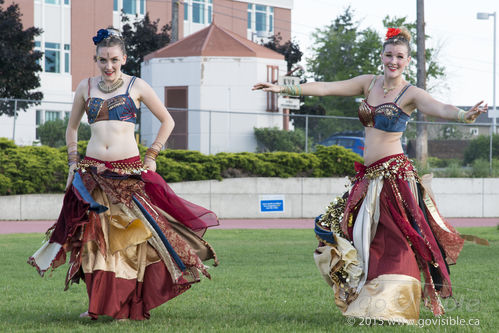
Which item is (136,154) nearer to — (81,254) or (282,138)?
(81,254)

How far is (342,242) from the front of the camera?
6477mm

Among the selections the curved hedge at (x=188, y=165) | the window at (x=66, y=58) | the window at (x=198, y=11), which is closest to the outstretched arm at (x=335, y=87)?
the curved hedge at (x=188, y=165)

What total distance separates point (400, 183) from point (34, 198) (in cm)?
1375

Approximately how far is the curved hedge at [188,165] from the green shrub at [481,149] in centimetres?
384

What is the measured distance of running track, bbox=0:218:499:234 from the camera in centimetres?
1720

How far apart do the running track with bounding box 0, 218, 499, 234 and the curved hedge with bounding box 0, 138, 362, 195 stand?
3.24 feet

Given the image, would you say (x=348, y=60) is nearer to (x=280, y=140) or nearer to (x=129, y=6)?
(x=129, y=6)

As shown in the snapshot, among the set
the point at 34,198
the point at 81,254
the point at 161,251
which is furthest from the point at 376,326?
the point at 34,198

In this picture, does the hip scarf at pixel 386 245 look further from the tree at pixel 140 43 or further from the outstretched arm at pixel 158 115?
the tree at pixel 140 43

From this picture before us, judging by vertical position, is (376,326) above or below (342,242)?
below

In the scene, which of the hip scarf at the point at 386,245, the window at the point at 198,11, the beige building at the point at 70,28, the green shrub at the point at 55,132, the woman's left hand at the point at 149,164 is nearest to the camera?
the hip scarf at the point at 386,245

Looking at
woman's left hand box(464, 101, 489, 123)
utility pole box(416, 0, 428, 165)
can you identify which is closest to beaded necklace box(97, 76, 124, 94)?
woman's left hand box(464, 101, 489, 123)

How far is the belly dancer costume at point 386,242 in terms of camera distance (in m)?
6.21

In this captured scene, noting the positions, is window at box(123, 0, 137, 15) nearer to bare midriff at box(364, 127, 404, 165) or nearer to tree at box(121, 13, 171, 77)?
tree at box(121, 13, 171, 77)
